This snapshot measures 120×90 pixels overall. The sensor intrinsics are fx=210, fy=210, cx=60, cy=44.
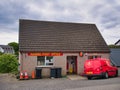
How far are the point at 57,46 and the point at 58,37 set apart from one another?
162cm

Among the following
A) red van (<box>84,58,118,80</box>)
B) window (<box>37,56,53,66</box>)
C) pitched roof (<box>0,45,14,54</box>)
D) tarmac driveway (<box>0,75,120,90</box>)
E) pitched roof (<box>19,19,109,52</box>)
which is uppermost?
pitched roof (<box>0,45,14,54</box>)

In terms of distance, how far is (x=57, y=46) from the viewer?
A: 77.2 ft

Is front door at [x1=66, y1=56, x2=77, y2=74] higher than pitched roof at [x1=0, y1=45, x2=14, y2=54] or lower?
lower

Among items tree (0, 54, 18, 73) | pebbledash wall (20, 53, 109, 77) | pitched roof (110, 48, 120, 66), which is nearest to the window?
pebbledash wall (20, 53, 109, 77)

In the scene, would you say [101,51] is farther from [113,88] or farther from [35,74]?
[113,88]

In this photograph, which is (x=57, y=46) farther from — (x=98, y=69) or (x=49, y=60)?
(x=98, y=69)

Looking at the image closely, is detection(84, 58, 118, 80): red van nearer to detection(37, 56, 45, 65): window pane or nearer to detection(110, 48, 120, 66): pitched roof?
detection(110, 48, 120, 66): pitched roof

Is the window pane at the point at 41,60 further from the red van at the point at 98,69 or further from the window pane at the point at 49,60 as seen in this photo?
the red van at the point at 98,69

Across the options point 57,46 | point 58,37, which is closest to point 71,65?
point 57,46

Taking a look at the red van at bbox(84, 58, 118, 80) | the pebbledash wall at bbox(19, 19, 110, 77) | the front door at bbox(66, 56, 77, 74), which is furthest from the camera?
the front door at bbox(66, 56, 77, 74)

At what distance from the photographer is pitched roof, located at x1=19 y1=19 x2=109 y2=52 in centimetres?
2306

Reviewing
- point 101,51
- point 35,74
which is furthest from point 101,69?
point 35,74

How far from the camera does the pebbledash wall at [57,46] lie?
22278 millimetres

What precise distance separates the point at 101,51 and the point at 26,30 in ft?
29.6
